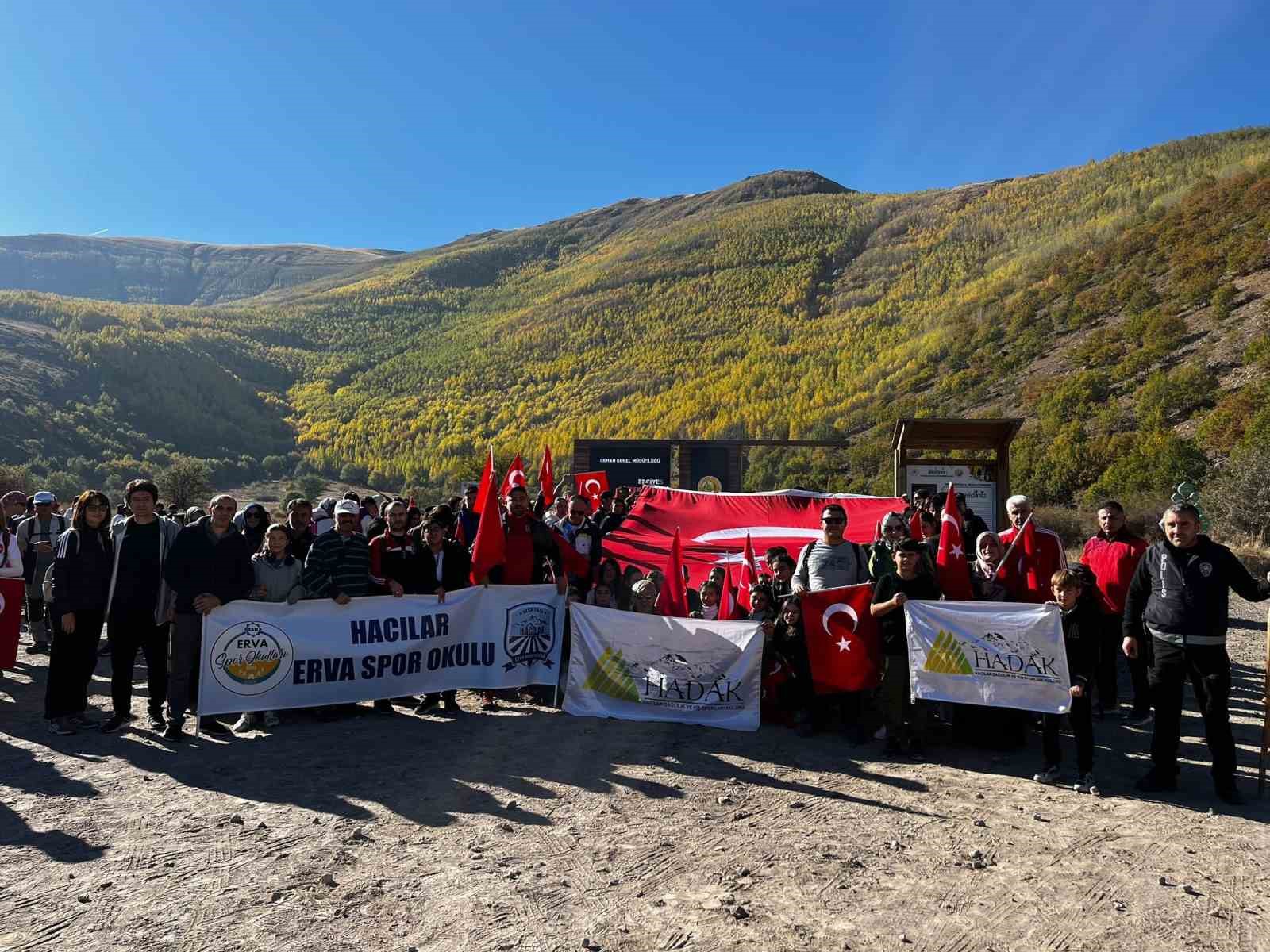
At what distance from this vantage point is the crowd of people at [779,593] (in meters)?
5.44

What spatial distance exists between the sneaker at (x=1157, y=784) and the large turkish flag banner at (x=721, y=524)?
15.0ft

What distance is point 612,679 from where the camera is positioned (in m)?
7.34

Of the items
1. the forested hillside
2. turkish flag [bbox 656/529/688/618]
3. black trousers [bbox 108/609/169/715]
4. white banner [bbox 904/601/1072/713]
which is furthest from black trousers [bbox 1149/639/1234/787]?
the forested hillside

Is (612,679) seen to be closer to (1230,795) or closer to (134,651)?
(134,651)

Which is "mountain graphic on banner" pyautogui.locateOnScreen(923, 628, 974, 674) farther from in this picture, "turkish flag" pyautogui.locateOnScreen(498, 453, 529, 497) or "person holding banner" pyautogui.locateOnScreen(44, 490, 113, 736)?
"person holding banner" pyautogui.locateOnScreen(44, 490, 113, 736)

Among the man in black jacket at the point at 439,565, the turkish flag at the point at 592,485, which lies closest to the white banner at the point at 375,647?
the man in black jacket at the point at 439,565

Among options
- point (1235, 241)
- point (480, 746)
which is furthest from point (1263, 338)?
point (480, 746)

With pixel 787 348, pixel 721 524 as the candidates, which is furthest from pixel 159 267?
pixel 721 524

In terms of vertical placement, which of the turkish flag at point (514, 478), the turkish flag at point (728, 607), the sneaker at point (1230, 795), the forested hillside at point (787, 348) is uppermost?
the forested hillside at point (787, 348)

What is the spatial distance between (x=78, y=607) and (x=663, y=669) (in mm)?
4628

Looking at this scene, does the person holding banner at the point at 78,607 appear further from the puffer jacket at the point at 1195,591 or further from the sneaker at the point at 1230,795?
the sneaker at the point at 1230,795

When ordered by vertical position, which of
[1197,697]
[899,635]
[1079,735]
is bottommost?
[1079,735]

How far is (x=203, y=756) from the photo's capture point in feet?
20.1

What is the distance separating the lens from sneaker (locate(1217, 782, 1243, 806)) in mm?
5230
